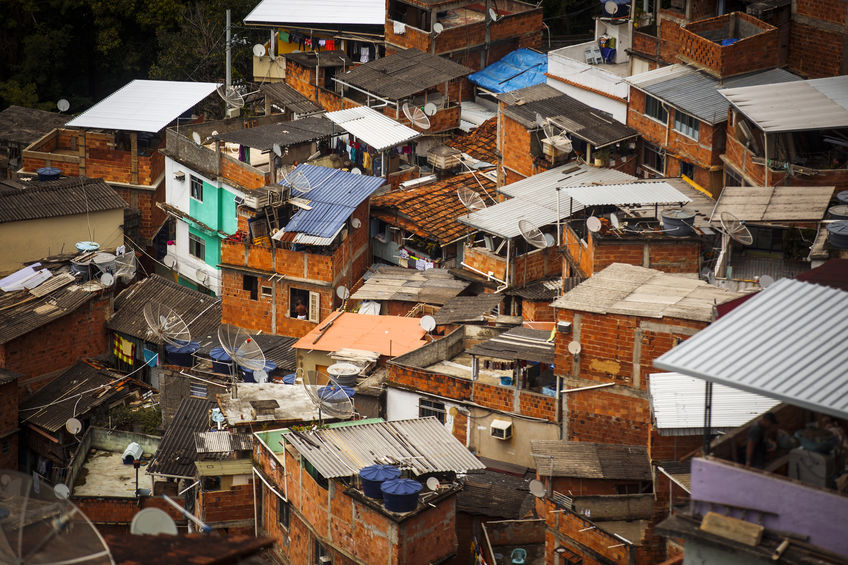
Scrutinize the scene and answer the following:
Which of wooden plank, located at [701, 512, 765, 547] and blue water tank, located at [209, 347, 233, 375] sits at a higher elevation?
wooden plank, located at [701, 512, 765, 547]

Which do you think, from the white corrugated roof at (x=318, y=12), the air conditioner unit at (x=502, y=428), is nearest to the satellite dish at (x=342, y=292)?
the air conditioner unit at (x=502, y=428)

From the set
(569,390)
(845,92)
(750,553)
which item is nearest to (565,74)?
(845,92)

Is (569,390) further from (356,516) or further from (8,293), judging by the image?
(8,293)

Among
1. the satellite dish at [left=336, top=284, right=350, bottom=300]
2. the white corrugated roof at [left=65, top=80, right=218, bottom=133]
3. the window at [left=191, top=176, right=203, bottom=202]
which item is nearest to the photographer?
the satellite dish at [left=336, top=284, right=350, bottom=300]

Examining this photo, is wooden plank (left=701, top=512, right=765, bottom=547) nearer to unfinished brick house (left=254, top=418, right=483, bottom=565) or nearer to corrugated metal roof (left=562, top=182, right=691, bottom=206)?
unfinished brick house (left=254, top=418, right=483, bottom=565)

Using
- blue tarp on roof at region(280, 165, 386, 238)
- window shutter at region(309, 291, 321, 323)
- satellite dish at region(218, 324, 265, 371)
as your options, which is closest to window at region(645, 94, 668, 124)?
blue tarp on roof at region(280, 165, 386, 238)

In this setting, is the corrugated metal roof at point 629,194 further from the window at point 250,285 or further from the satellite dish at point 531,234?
the window at point 250,285
